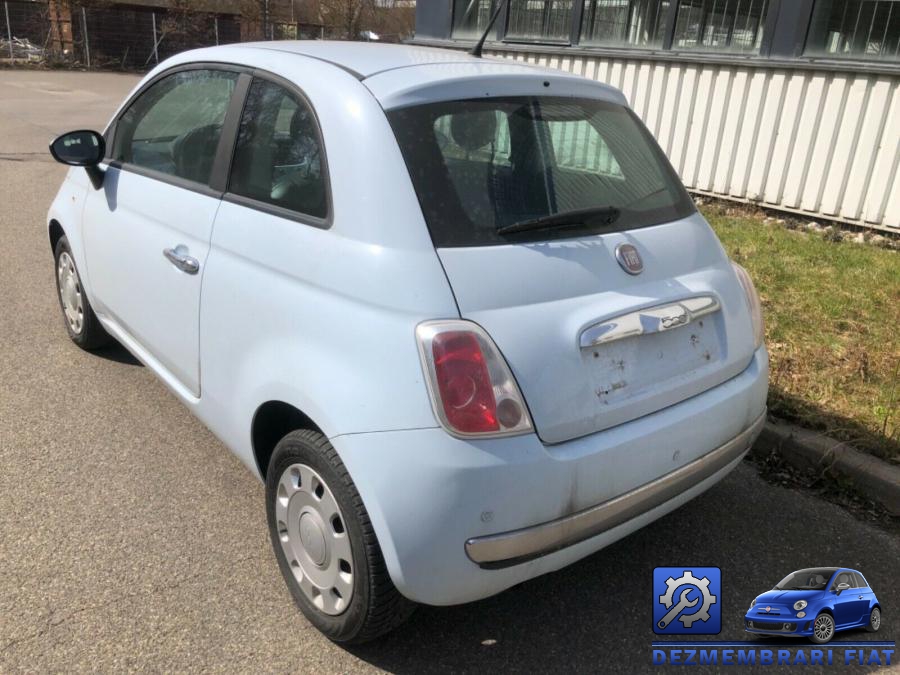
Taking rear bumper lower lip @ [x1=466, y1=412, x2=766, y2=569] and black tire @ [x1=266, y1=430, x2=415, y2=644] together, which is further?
black tire @ [x1=266, y1=430, x2=415, y2=644]

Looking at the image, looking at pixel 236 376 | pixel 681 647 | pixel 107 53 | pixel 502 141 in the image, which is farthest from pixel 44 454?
pixel 107 53

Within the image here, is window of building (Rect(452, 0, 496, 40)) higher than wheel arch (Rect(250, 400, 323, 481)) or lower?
higher

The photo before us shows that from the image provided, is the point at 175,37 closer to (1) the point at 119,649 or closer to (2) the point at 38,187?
(2) the point at 38,187

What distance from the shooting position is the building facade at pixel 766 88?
6805 millimetres

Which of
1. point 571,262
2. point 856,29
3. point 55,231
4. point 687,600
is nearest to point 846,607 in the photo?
point 687,600

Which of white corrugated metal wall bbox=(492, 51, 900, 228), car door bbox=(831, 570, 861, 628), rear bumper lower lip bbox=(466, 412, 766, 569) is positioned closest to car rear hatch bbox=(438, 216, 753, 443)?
rear bumper lower lip bbox=(466, 412, 766, 569)

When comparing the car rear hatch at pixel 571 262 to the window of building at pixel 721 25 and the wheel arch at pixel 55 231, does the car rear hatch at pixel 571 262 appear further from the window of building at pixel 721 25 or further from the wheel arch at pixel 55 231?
the window of building at pixel 721 25

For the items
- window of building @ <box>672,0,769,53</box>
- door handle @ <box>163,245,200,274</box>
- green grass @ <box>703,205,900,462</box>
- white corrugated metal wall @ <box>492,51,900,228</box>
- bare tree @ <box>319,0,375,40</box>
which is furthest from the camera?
bare tree @ <box>319,0,375,40</box>

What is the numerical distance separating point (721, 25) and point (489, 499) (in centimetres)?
737

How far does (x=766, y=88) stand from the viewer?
746 centimetres

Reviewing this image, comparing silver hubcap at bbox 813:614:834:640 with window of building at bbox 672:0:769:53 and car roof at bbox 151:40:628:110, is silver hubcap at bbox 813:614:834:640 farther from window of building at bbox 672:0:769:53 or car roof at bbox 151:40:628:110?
window of building at bbox 672:0:769:53

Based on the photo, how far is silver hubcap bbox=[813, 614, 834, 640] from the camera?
8.30ft

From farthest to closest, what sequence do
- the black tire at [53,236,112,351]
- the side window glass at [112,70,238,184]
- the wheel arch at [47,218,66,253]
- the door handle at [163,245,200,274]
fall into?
1. the wheel arch at [47,218,66,253]
2. the black tire at [53,236,112,351]
3. the side window glass at [112,70,238,184]
4. the door handle at [163,245,200,274]

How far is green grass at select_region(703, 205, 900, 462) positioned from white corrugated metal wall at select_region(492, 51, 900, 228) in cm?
45
